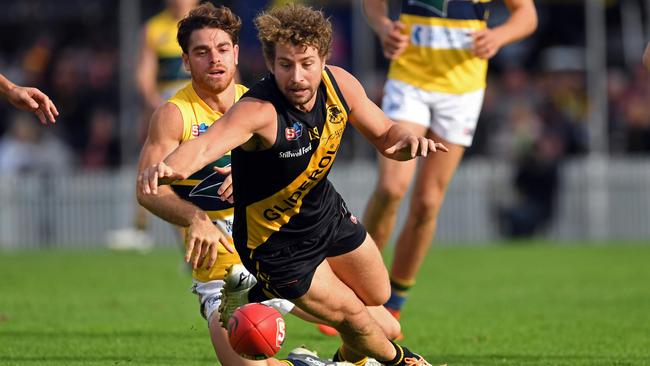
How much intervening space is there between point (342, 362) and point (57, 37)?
19.4 m

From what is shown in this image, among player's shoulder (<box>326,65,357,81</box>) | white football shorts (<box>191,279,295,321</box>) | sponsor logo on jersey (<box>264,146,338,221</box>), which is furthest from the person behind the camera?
white football shorts (<box>191,279,295,321</box>)

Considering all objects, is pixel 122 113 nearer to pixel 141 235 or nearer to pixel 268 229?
pixel 141 235

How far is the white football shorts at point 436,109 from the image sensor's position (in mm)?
8719

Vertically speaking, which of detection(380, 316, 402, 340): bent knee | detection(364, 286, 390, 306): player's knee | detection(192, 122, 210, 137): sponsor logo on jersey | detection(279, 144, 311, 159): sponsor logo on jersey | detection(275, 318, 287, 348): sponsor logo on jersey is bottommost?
detection(380, 316, 402, 340): bent knee

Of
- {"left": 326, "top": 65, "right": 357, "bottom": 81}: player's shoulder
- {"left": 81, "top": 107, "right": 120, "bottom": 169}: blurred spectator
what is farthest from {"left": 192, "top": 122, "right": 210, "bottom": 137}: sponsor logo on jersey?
{"left": 81, "top": 107, "right": 120, "bottom": 169}: blurred spectator

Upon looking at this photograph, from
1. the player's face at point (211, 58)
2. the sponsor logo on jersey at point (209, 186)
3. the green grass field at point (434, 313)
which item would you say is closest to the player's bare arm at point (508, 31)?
the green grass field at point (434, 313)

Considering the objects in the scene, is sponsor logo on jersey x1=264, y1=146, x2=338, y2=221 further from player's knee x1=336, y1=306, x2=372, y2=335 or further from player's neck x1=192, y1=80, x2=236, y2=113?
player's neck x1=192, y1=80, x2=236, y2=113

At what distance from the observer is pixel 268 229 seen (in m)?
6.03

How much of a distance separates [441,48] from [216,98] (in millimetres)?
2490

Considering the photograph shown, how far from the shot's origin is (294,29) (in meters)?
5.81

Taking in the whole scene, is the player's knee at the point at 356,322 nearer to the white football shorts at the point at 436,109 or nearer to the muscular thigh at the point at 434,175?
the muscular thigh at the point at 434,175

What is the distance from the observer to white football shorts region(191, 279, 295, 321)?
21.9 ft

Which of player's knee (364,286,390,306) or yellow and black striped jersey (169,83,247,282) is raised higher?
yellow and black striped jersey (169,83,247,282)

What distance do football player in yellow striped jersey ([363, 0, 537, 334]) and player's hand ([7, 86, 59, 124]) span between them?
104 inches
